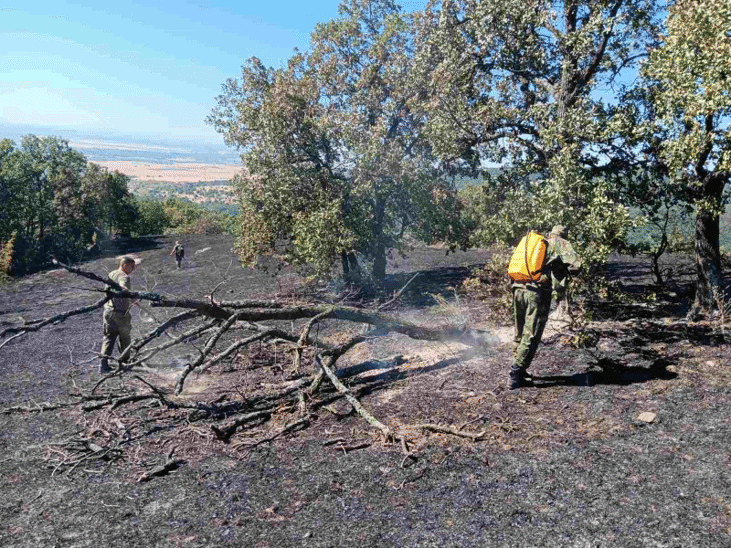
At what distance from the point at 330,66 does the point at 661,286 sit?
10.3 m

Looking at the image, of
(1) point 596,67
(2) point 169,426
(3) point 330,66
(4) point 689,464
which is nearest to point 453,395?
(4) point 689,464

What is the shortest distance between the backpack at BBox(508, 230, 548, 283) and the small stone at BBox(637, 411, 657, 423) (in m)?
2.01

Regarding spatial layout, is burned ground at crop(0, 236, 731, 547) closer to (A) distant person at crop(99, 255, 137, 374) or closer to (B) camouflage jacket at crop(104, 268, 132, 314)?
(A) distant person at crop(99, 255, 137, 374)

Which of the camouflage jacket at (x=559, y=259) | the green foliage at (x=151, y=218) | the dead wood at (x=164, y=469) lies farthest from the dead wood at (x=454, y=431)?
the green foliage at (x=151, y=218)

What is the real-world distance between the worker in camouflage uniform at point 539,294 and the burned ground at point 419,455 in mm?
478

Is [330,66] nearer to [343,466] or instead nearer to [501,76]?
[501,76]

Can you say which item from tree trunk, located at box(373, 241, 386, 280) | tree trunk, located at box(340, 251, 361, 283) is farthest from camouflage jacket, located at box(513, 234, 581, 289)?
tree trunk, located at box(340, 251, 361, 283)

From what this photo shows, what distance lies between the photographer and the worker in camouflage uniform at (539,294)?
6836 mm

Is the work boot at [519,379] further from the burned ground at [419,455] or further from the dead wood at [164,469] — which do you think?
the dead wood at [164,469]

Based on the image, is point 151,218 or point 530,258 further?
point 151,218

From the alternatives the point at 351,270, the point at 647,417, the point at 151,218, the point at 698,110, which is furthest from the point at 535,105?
the point at 151,218

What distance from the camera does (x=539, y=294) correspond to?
22.5 ft

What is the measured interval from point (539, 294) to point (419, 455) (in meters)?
2.72

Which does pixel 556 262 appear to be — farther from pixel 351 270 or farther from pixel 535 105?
pixel 351 270
